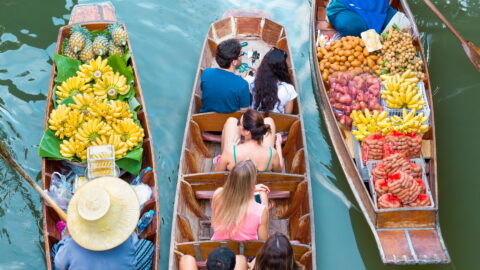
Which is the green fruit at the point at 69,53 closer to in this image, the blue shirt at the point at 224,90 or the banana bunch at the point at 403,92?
the blue shirt at the point at 224,90

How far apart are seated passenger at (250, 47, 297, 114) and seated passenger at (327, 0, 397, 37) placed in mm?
1822

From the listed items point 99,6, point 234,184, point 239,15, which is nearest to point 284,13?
point 239,15

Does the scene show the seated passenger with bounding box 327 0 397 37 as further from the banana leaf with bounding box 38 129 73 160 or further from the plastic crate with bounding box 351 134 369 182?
the banana leaf with bounding box 38 129 73 160

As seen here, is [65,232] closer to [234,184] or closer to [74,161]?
[74,161]

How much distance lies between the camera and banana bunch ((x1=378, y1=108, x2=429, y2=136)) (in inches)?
227

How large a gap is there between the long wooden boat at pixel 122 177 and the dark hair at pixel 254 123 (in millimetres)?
1163

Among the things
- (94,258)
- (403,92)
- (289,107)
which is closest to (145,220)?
(94,258)

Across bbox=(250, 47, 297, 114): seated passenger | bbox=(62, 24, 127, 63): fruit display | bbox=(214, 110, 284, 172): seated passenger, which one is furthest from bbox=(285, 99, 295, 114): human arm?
bbox=(62, 24, 127, 63): fruit display

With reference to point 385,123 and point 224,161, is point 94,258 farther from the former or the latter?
point 385,123

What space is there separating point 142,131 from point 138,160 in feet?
1.22

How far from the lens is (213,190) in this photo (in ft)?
17.5

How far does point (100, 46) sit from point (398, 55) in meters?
3.80

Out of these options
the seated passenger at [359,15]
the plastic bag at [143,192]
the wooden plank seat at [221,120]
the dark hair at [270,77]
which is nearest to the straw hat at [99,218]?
the plastic bag at [143,192]

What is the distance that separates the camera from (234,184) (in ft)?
13.8
